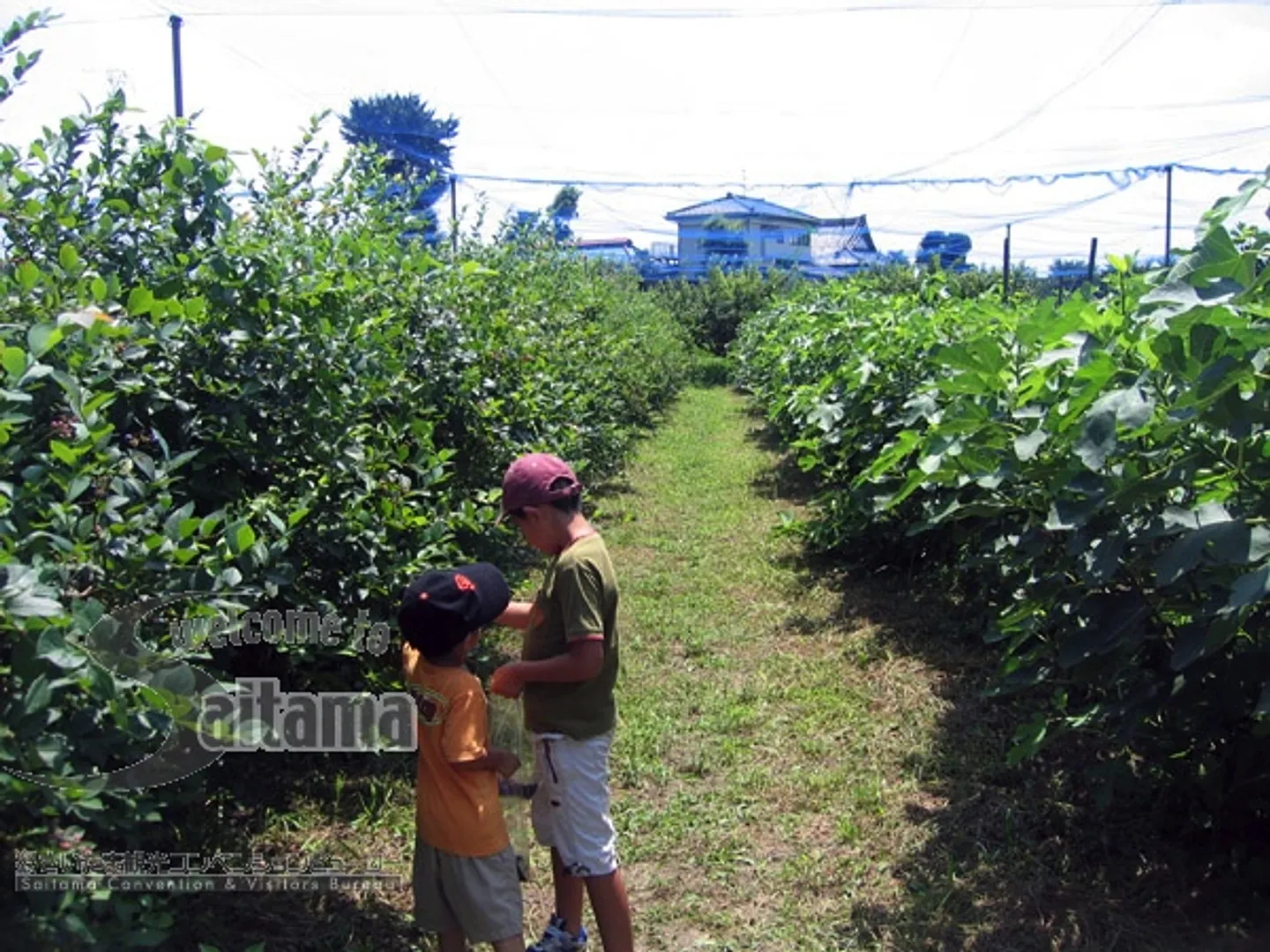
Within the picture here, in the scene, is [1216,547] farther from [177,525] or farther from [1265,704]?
[177,525]

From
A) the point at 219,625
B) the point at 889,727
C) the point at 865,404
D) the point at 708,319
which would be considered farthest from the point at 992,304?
the point at 708,319

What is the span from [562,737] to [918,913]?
1201mm

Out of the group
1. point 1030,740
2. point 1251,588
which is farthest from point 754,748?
point 1251,588

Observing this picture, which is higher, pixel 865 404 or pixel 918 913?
pixel 865 404

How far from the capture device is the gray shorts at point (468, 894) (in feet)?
8.04

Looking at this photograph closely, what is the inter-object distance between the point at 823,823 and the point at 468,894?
5.22 feet

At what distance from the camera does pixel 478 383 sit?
4.88 m

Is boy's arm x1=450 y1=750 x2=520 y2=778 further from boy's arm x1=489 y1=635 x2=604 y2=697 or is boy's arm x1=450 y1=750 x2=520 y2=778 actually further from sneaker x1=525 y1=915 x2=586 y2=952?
sneaker x1=525 y1=915 x2=586 y2=952

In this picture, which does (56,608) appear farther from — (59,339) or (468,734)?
(468,734)

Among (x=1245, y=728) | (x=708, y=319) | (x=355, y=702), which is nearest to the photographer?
(x=1245, y=728)

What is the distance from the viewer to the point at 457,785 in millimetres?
2480

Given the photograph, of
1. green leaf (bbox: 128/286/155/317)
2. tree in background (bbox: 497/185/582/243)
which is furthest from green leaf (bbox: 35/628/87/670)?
tree in background (bbox: 497/185/582/243)

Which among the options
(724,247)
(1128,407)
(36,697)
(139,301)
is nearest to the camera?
(36,697)

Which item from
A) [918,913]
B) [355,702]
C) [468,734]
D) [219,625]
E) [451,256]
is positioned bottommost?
[918,913]
